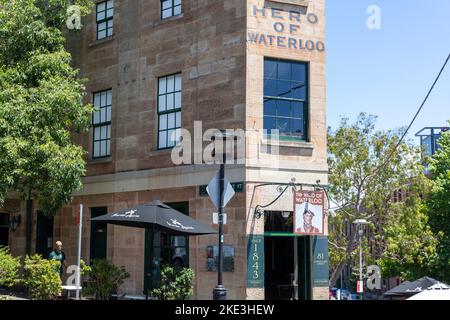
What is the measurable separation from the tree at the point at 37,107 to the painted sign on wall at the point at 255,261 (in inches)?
220

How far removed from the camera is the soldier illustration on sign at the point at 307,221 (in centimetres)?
1800

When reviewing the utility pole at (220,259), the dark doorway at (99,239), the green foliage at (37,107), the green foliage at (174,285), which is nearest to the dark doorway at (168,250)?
the dark doorway at (99,239)

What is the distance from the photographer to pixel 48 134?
60.3 ft

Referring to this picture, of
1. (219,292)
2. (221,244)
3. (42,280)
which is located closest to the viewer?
(219,292)

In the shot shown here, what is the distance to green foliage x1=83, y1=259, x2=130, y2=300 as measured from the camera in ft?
57.8

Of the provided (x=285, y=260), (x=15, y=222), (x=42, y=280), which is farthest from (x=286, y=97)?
(x=15, y=222)

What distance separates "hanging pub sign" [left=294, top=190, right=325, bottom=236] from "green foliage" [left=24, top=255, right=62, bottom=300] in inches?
259

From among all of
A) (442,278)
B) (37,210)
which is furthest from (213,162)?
(442,278)

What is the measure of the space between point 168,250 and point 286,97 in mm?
5935

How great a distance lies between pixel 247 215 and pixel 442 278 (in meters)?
21.9

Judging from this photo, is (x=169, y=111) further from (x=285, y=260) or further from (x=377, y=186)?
(x=377, y=186)

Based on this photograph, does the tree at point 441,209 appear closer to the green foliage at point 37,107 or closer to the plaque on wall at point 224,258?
the plaque on wall at point 224,258

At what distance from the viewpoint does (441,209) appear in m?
36.5
